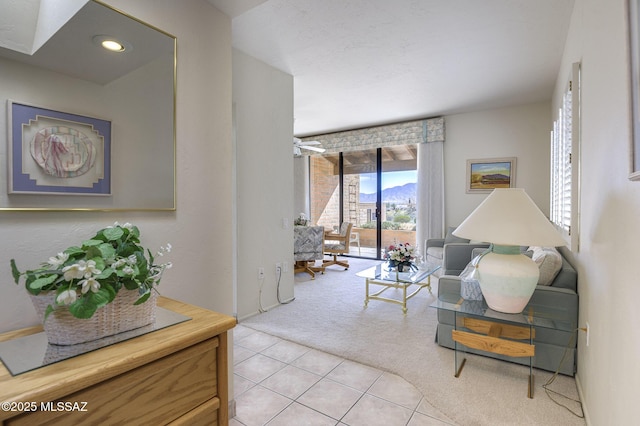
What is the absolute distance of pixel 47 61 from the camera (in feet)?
3.67

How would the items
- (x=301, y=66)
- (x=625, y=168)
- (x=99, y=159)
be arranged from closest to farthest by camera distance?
(x=625, y=168) < (x=99, y=159) < (x=301, y=66)

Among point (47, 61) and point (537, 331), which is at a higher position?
point (47, 61)

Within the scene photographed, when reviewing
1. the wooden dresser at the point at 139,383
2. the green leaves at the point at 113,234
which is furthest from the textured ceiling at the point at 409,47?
the wooden dresser at the point at 139,383

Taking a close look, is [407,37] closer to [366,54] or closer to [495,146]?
[366,54]

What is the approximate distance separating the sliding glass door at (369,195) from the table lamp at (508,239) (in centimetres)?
402

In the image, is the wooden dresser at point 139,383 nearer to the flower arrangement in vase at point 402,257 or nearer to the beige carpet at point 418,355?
the beige carpet at point 418,355

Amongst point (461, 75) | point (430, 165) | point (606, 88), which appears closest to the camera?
point (606, 88)

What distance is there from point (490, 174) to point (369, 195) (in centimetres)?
228

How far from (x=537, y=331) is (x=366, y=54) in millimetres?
2776

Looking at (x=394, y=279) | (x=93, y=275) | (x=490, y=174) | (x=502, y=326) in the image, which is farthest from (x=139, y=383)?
(x=490, y=174)

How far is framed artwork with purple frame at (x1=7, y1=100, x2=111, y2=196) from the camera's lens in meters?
1.04

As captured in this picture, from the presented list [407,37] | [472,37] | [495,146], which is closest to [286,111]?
[407,37]

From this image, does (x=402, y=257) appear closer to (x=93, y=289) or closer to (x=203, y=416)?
(x=203, y=416)

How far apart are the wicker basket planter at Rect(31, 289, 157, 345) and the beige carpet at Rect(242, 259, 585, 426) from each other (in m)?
1.72
